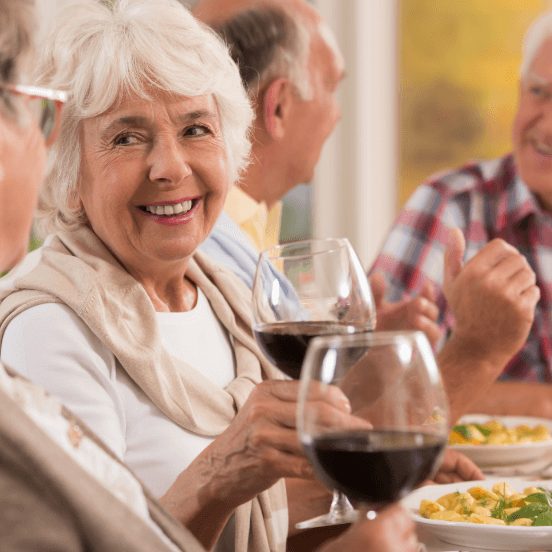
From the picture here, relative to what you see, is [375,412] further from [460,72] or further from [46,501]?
[460,72]

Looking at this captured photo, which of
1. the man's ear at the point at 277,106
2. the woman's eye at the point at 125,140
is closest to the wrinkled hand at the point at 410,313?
the woman's eye at the point at 125,140

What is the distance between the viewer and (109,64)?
1396mm

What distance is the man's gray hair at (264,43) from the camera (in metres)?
2.27

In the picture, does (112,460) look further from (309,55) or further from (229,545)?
(309,55)

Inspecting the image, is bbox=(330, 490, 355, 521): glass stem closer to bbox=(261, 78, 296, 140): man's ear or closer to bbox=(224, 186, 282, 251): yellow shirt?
bbox=(224, 186, 282, 251): yellow shirt

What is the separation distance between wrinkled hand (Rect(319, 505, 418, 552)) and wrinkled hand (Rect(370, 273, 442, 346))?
1004 millimetres

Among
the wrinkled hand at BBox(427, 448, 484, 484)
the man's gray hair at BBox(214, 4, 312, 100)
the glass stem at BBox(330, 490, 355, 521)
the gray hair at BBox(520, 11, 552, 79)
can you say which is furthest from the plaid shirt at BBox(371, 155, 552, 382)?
the glass stem at BBox(330, 490, 355, 521)

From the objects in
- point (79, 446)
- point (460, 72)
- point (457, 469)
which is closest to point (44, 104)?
point (79, 446)

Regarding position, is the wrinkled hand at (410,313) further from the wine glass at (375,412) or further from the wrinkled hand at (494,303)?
the wine glass at (375,412)

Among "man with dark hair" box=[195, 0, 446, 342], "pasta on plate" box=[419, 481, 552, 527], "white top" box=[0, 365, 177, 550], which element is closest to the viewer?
"white top" box=[0, 365, 177, 550]

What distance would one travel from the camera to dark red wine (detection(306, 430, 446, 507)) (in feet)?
2.68

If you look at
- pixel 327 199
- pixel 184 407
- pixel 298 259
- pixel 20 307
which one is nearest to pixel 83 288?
pixel 20 307

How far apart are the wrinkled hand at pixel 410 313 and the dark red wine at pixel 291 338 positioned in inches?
24.5

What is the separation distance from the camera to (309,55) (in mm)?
2500
